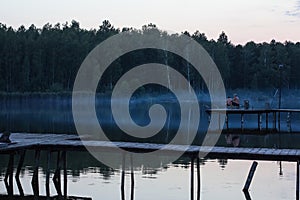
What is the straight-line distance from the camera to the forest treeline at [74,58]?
76625 mm

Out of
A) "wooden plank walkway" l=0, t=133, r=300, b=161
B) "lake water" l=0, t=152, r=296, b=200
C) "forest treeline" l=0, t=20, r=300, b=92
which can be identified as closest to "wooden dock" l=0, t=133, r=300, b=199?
"wooden plank walkway" l=0, t=133, r=300, b=161

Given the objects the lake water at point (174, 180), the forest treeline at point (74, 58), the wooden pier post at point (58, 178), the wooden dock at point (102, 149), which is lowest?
the lake water at point (174, 180)

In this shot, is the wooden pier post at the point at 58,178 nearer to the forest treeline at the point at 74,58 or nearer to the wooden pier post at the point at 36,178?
the wooden pier post at the point at 36,178

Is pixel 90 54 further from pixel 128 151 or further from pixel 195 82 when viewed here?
pixel 128 151

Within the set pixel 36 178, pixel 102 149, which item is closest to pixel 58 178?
pixel 36 178

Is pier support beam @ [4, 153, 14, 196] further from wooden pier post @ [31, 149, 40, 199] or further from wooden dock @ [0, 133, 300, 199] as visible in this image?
wooden pier post @ [31, 149, 40, 199]

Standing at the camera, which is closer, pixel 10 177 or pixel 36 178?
pixel 36 178

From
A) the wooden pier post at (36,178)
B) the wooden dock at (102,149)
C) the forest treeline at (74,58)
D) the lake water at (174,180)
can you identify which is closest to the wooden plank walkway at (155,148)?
the wooden dock at (102,149)

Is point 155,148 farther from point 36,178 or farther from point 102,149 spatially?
point 36,178

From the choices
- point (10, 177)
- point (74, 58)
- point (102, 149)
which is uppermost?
point (74, 58)

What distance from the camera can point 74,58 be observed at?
79188 millimetres

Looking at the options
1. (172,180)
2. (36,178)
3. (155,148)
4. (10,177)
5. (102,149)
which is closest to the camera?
(155,148)

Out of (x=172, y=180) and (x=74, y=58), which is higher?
(x=74, y=58)

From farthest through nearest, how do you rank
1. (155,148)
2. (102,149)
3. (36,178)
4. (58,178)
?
(58,178) → (36,178) → (102,149) → (155,148)
